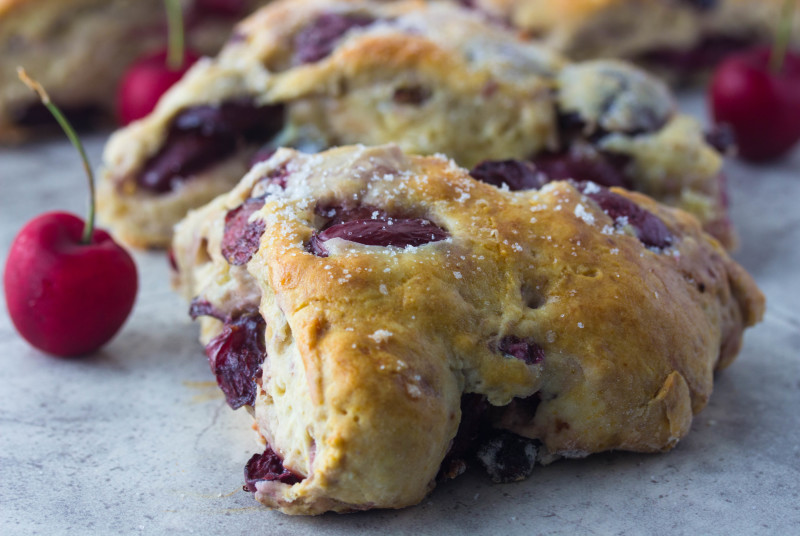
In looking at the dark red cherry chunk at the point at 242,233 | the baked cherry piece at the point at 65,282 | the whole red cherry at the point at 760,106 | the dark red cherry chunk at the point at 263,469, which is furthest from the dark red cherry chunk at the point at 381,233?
the whole red cherry at the point at 760,106

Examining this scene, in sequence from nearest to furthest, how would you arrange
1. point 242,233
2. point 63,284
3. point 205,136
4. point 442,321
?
point 442,321
point 242,233
point 63,284
point 205,136

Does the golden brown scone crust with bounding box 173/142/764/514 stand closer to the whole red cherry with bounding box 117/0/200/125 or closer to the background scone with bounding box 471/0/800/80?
the whole red cherry with bounding box 117/0/200/125

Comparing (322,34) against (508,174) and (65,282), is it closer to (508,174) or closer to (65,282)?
(508,174)

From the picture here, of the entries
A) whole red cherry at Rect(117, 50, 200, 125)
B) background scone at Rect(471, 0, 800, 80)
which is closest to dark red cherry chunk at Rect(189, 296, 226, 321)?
whole red cherry at Rect(117, 50, 200, 125)

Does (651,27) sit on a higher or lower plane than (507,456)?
lower

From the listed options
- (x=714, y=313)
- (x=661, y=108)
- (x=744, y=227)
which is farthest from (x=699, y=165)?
(x=714, y=313)

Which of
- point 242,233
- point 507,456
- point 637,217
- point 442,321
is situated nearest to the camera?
point 442,321

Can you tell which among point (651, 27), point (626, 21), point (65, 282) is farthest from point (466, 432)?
point (651, 27)

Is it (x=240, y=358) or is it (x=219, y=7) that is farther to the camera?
(x=219, y=7)

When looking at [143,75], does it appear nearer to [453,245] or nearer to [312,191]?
[312,191]
